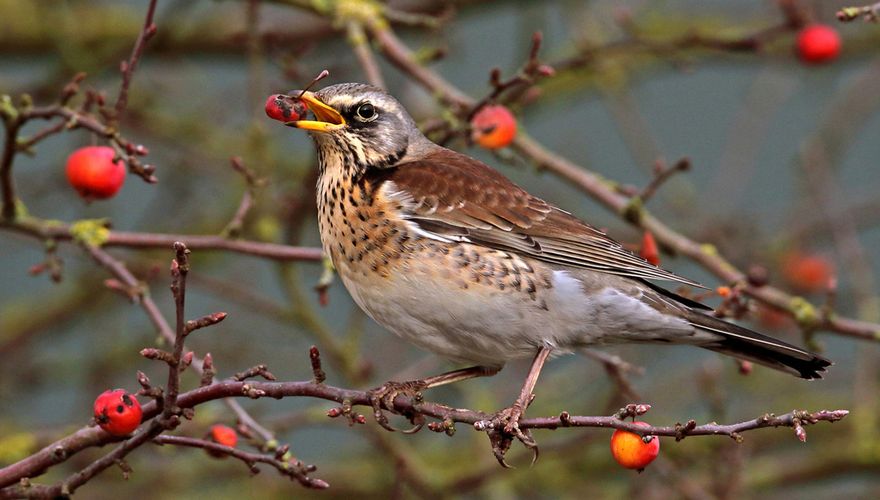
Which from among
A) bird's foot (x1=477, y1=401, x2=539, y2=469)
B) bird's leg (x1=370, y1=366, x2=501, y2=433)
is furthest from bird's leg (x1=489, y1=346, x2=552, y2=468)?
bird's leg (x1=370, y1=366, x2=501, y2=433)

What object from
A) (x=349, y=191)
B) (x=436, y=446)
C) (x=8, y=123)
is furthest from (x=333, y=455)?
(x=8, y=123)

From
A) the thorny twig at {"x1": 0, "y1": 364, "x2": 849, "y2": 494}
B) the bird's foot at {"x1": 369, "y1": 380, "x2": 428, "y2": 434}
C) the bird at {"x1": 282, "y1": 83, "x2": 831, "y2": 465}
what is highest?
the bird at {"x1": 282, "y1": 83, "x2": 831, "y2": 465}

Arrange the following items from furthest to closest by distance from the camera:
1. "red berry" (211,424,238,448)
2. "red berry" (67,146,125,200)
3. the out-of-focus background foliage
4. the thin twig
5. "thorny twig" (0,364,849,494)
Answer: the out-of-focus background foliage → "red berry" (67,146,125,200) → the thin twig → "red berry" (211,424,238,448) → "thorny twig" (0,364,849,494)

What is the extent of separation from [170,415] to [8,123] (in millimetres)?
1255

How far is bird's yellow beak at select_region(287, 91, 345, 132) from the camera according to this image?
3666 millimetres

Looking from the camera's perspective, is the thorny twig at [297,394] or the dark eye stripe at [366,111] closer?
the thorny twig at [297,394]

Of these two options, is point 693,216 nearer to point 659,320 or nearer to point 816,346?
point 816,346

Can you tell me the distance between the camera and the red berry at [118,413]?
2.66 metres

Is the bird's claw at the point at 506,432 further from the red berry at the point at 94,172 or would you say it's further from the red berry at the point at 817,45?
the red berry at the point at 817,45

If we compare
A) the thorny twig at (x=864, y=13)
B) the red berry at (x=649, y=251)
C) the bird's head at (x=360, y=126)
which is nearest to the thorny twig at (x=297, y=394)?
the thorny twig at (x=864, y=13)

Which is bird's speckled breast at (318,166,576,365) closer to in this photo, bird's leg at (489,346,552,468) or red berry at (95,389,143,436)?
bird's leg at (489,346,552,468)

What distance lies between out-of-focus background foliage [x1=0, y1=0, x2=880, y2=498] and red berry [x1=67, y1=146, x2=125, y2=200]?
1020 millimetres

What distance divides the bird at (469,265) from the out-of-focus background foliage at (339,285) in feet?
1.74

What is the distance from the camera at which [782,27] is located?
4.70m
